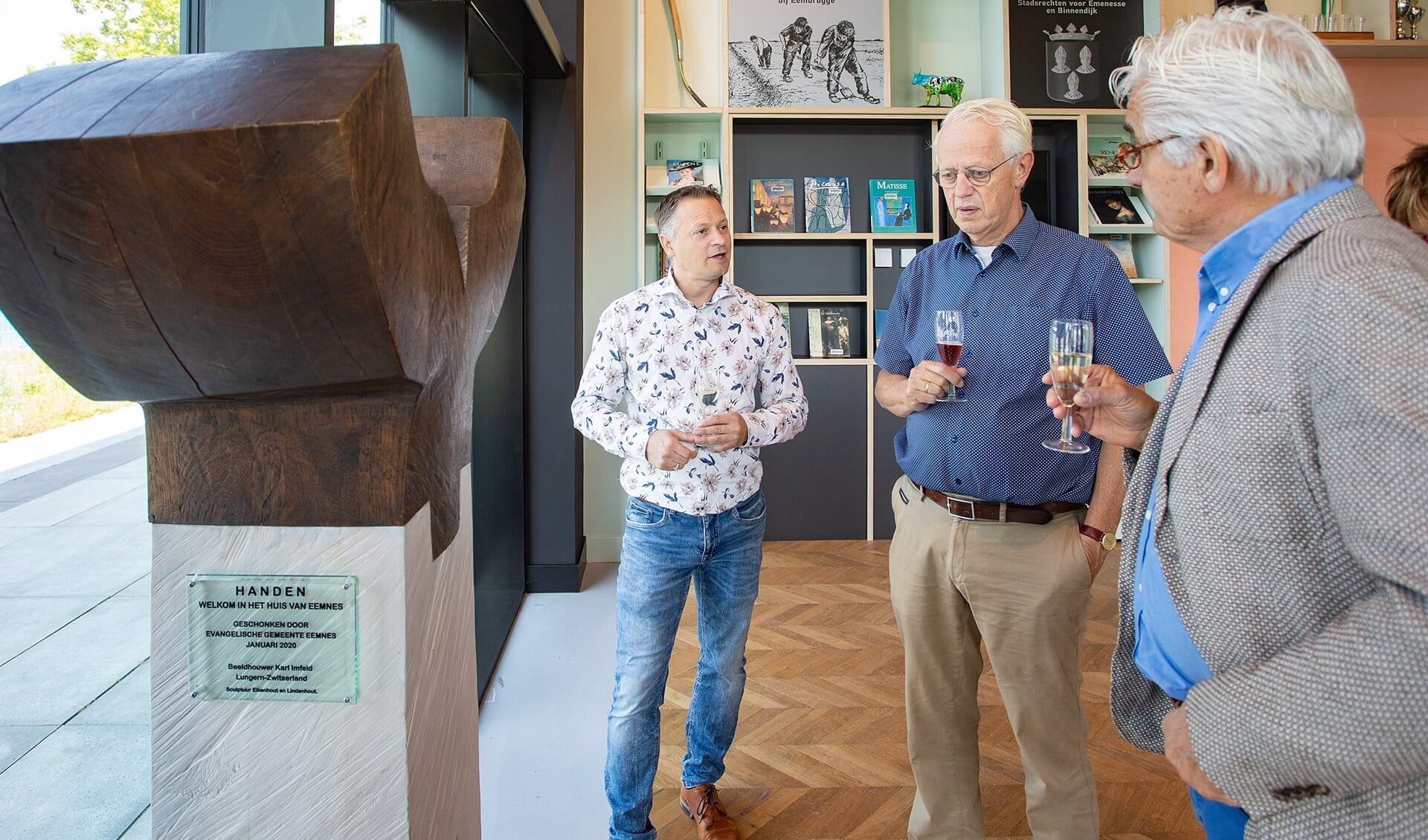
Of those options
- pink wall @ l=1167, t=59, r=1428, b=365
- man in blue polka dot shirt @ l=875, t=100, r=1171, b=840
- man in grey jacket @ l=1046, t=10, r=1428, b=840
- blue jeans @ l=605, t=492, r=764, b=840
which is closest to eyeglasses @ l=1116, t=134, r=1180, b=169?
man in grey jacket @ l=1046, t=10, r=1428, b=840

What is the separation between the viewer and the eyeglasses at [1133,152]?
112 centimetres

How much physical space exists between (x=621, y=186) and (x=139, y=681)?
428cm

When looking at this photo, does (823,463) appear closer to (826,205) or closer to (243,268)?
(826,205)

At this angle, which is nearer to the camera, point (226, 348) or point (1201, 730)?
point (226, 348)

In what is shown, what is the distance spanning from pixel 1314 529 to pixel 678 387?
148cm

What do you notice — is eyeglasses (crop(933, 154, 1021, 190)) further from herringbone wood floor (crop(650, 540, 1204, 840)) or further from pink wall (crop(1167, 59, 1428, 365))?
pink wall (crop(1167, 59, 1428, 365))

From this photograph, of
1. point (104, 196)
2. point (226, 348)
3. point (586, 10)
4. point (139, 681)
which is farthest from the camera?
point (586, 10)

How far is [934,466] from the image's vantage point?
2.10 m

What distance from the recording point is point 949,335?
1945 millimetres

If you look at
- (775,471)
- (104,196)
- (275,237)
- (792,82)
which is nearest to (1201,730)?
(275,237)

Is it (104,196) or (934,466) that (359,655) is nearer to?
(104,196)

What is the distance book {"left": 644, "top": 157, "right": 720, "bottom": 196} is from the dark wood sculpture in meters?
4.58

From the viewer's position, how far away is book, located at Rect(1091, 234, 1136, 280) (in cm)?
555

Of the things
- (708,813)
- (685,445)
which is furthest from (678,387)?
(708,813)
